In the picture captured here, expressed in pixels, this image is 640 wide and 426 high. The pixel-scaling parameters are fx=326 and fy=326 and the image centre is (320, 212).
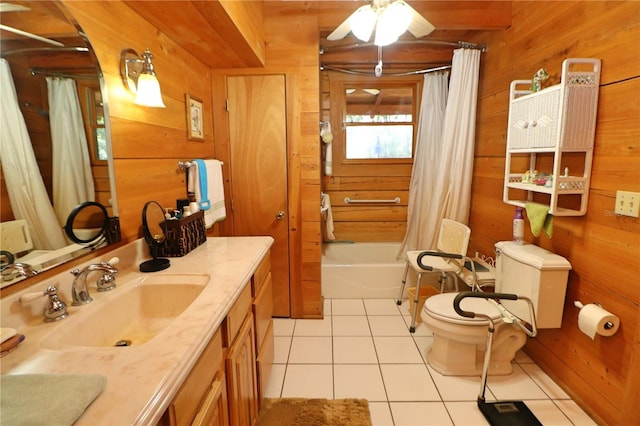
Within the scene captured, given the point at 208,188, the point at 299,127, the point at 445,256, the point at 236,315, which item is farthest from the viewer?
the point at 299,127

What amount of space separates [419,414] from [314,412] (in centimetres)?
55

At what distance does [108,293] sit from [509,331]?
2107 millimetres

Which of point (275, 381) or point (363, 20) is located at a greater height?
point (363, 20)

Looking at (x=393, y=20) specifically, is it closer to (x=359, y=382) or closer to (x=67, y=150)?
(x=67, y=150)

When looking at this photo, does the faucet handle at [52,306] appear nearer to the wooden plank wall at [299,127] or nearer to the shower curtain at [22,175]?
the shower curtain at [22,175]

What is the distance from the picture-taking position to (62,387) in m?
0.65

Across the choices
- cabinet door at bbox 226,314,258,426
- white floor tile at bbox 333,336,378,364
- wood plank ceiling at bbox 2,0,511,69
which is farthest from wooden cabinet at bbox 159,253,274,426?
wood plank ceiling at bbox 2,0,511,69

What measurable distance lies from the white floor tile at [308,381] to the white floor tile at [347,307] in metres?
0.76

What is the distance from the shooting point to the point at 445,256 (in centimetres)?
Answer: 236

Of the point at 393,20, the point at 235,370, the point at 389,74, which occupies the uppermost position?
the point at 389,74

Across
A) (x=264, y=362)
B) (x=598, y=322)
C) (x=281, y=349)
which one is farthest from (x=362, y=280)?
(x=598, y=322)

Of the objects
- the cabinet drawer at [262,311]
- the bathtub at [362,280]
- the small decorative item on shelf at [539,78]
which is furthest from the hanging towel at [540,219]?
the cabinet drawer at [262,311]

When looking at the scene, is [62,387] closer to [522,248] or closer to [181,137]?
[181,137]

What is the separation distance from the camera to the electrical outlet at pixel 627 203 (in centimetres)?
141
